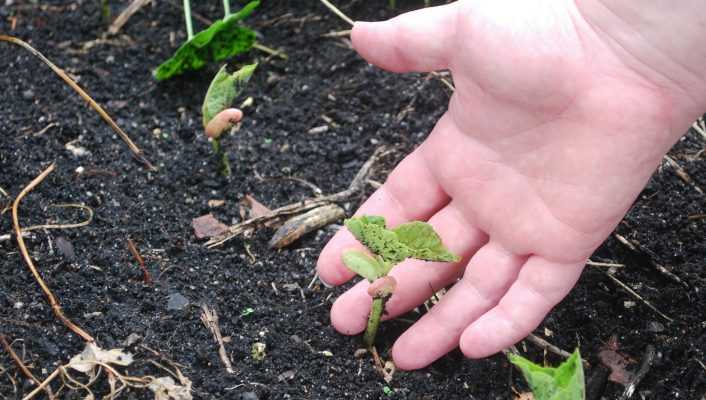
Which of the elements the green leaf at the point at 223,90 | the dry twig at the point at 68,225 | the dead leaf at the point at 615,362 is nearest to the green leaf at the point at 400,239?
the dead leaf at the point at 615,362

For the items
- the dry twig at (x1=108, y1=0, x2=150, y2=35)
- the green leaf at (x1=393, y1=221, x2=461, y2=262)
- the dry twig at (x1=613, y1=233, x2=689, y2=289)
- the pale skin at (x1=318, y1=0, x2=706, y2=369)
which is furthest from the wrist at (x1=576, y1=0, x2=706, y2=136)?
the dry twig at (x1=108, y1=0, x2=150, y2=35)

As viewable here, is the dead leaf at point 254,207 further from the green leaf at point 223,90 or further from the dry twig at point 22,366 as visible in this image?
the dry twig at point 22,366

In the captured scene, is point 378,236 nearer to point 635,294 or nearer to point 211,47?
point 635,294

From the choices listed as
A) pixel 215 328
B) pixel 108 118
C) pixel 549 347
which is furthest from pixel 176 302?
pixel 549 347

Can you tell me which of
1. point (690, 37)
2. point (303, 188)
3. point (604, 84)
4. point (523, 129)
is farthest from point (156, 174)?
point (690, 37)

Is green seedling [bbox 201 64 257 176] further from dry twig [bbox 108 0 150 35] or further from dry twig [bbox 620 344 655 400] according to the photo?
dry twig [bbox 620 344 655 400]

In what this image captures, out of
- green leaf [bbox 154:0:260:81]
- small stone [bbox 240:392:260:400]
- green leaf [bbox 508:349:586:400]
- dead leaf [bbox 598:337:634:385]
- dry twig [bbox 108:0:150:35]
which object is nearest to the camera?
green leaf [bbox 508:349:586:400]
